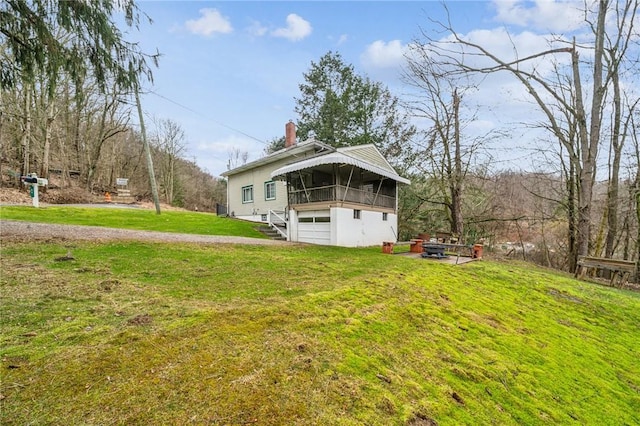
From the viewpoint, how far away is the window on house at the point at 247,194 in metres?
20.9

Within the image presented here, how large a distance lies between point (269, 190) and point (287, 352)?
1702 cm

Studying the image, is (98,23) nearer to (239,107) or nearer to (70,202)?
(239,107)

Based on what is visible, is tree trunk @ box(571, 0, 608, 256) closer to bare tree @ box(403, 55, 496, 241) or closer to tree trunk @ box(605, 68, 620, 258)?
tree trunk @ box(605, 68, 620, 258)

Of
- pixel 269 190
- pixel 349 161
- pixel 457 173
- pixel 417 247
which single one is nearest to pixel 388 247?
pixel 417 247

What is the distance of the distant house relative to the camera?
13.1 metres

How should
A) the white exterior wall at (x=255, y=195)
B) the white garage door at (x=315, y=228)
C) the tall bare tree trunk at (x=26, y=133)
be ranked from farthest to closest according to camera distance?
1. the tall bare tree trunk at (x=26, y=133)
2. the white exterior wall at (x=255, y=195)
3. the white garage door at (x=315, y=228)

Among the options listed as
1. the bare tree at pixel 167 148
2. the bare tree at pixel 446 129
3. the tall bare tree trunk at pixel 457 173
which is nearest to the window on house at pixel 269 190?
the bare tree at pixel 446 129

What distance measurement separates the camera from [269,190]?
62.7ft

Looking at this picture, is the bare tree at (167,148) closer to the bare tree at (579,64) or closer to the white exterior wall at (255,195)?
the white exterior wall at (255,195)

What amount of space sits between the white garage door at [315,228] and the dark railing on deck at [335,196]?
80 centimetres

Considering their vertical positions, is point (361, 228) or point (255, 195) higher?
point (255, 195)

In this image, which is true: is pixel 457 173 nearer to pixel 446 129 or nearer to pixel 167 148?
pixel 446 129

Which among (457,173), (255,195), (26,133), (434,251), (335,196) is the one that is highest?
(26,133)

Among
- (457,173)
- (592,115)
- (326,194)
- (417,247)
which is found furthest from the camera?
(457,173)
